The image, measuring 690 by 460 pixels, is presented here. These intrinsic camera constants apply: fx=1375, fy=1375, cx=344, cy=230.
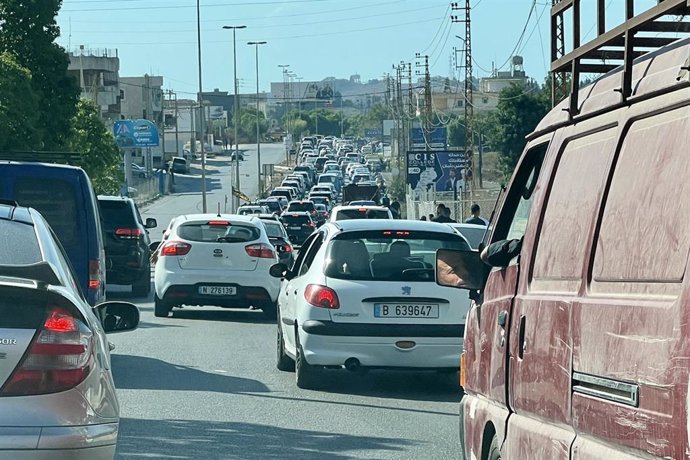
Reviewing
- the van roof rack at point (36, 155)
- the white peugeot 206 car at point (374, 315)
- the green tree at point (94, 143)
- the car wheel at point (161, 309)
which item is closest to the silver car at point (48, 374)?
the white peugeot 206 car at point (374, 315)

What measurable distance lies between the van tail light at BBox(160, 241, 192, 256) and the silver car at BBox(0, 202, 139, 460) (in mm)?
14794

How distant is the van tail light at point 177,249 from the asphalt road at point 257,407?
2926mm

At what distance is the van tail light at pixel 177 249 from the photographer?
20250mm

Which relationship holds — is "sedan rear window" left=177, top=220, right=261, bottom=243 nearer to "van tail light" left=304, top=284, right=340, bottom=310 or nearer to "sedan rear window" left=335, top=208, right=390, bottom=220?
"van tail light" left=304, top=284, right=340, bottom=310

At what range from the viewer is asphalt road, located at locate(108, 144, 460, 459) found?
9211mm

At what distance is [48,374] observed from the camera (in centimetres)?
501

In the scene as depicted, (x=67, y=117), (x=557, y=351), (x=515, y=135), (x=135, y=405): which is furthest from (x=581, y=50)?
(x=515, y=135)

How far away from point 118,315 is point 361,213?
2828 cm

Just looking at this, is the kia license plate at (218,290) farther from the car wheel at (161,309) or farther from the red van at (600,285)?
the red van at (600,285)

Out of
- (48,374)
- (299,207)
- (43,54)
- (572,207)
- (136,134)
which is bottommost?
(299,207)

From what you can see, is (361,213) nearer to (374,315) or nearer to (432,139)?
(374,315)

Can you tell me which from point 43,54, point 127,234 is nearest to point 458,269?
point 127,234

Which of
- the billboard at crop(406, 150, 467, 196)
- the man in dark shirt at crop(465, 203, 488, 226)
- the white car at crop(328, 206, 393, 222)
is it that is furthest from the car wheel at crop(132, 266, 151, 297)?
the billboard at crop(406, 150, 467, 196)

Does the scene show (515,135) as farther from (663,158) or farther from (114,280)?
(663,158)
